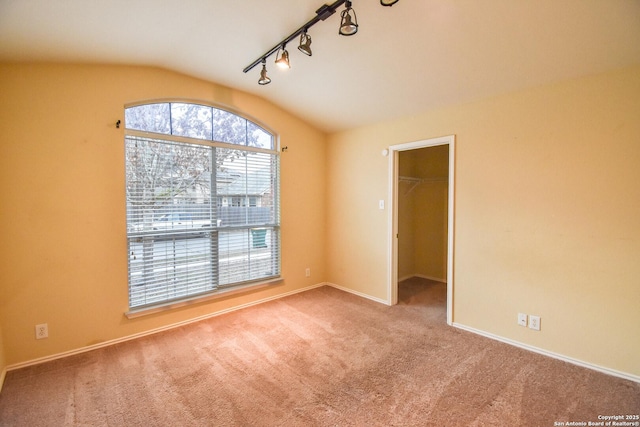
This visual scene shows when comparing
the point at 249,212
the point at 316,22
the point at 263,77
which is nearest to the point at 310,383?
the point at 249,212

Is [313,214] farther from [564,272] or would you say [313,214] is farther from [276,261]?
[564,272]

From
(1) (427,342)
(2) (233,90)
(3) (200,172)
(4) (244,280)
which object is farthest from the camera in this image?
(4) (244,280)

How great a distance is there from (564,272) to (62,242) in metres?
4.50

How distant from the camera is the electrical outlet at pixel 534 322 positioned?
103 inches

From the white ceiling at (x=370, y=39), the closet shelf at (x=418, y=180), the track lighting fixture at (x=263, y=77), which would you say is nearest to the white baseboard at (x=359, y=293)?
the closet shelf at (x=418, y=180)

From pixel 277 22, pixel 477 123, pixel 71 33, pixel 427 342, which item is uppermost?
pixel 277 22

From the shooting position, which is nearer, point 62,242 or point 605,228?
point 605,228

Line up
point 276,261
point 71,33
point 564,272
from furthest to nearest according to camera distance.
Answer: point 276,261 < point 564,272 < point 71,33

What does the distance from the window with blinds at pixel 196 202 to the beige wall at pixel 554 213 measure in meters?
2.16

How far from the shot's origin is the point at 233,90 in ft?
11.4

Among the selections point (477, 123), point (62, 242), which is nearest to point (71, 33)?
point (62, 242)

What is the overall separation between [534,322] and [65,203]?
176 inches

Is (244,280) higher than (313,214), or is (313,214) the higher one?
(313,214)

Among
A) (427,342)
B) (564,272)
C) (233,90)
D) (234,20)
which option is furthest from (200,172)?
(564,272)
